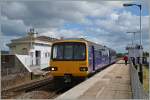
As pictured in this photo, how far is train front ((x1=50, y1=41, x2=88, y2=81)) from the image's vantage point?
21.5m

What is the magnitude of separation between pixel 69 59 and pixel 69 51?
0.60 m

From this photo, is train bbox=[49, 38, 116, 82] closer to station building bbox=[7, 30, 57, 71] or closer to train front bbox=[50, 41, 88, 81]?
train front bbox=[50, 41, 88, 81]

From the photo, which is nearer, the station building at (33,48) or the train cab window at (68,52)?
the train cab window at (68,52)

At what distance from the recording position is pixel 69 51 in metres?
22.2

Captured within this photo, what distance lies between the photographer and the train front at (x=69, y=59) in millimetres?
21531

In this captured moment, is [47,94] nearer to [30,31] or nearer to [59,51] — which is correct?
[59,51]

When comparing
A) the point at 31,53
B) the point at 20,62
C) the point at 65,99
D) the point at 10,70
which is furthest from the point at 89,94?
→ the point at 31,53

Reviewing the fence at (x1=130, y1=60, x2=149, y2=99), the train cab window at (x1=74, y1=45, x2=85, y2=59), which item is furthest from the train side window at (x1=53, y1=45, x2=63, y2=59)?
the fence at (x1=130, y1=60, x2=149, y2=99)

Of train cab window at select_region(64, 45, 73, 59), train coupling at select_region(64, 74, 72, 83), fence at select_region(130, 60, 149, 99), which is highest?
train cab window at select_region(64, 45, 73, 59)

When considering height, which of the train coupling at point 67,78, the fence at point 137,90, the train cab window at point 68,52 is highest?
the train cab window at point 68,52

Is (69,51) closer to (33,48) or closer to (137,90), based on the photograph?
(137,90)

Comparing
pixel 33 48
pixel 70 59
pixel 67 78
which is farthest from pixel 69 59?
pixel 33 48

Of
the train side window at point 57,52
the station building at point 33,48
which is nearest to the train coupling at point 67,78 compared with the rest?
the train side window at point 57,52

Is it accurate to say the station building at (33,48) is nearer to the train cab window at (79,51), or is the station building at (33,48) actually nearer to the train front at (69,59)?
the train front at (69,59)
